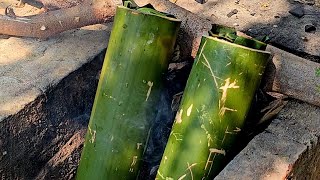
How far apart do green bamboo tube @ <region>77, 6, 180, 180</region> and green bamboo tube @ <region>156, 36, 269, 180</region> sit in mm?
219

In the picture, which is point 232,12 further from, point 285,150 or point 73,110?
point 285,150

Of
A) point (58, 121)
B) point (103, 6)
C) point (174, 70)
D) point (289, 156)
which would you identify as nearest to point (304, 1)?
point (174, 70)

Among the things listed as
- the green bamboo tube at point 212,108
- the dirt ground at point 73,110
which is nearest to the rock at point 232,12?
the dirt ground at point 73,110

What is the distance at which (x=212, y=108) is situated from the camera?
232cm

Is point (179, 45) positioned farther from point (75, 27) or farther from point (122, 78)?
point (75, 27)

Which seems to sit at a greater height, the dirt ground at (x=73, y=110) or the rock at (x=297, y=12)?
the rock at (x=297, y=12)

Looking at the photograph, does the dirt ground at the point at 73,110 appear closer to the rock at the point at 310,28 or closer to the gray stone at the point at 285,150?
the rock at the point at 310,28

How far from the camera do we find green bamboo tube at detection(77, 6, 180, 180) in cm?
245

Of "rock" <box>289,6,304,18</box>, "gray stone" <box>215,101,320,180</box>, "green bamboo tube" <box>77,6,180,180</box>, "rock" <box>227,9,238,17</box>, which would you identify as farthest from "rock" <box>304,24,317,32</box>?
"green bamboo tube" <box>77,6,180,180</box>

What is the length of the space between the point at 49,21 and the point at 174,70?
1.09 m

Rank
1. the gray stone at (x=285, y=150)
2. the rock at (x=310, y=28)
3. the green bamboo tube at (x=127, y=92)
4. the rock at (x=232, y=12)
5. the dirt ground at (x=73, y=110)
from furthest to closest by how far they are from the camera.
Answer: the rock at (x=232, y=12) → the rock at (x=310, y=28) → the dirt ground at (x=73, y=110) → the green bamboo tube at (x=127, y=92) → the gray stone at (x=285, y=150)

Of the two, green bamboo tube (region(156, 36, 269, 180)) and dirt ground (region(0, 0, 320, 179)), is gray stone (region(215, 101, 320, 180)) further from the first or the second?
dirt ground (region(0, 0, 320, 179))

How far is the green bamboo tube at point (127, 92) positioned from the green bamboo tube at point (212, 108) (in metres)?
0.22

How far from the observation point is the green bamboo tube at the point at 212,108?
2.28 meters
